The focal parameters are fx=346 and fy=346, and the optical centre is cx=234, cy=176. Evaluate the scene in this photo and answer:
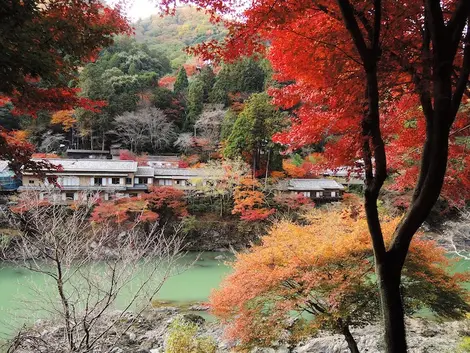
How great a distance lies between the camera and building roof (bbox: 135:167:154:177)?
785 inches

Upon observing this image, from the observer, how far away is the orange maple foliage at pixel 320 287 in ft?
18.5

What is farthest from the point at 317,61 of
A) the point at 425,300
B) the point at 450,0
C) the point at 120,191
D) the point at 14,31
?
the point at 120,191

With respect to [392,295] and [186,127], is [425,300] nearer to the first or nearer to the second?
[392,295]

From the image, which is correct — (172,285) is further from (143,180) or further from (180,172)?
(143,180)

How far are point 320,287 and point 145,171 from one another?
1615 cm

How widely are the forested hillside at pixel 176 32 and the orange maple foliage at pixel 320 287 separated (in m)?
39.2

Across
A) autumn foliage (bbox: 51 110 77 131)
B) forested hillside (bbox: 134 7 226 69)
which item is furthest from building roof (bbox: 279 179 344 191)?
forested hillside (bbox: 134 7 226 69)

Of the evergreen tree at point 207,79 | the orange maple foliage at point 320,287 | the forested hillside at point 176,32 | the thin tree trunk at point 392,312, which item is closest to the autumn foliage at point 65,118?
the evergreen tree at point 207,79

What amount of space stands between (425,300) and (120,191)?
1635 cm

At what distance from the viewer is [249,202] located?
17.2 metres

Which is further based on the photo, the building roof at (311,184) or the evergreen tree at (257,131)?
the building roof at (311,184)

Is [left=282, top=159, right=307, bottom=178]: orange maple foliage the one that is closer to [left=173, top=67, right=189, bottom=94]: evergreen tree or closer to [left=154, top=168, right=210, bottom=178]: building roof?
[left=154, top=168, right=210, bottom=178]: building roof

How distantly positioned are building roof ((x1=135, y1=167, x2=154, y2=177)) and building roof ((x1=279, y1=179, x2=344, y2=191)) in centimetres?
775

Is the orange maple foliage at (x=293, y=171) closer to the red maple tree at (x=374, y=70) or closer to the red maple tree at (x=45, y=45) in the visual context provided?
the red maple tree at (x=374, y=70)
